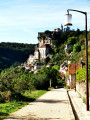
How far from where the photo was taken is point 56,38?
171125mm

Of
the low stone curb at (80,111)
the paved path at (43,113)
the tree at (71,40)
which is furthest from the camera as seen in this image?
the tree at (71,40)

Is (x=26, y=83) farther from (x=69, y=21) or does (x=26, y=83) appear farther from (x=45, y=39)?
(x=45, y=39)

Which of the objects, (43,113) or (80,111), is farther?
(80,111)

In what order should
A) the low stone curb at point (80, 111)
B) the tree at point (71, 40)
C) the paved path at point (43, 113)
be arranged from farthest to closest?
the tree at point (71, 40), the low stone curb at point (80, 111), the paved path at point (43, 113)

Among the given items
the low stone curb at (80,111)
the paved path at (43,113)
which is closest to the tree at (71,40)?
the low stone curb at (80,111)

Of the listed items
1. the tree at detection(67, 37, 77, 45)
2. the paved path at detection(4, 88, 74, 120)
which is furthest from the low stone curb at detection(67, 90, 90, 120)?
the tree at detection(67, 37, 77, 45)

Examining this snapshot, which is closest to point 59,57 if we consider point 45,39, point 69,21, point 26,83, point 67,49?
point 67,49

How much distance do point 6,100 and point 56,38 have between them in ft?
504

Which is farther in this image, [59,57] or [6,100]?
[59,57]

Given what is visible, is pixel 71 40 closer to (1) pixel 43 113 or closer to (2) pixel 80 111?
(2) pixel 80 111

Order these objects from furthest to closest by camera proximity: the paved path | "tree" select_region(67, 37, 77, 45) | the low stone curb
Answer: "tree" select_region(67, 37, 77, 45) → the low stone curb → the paved path

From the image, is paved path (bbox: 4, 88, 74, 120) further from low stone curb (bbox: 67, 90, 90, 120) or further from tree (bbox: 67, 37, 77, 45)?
tree (bbox: 67, 37, 77, 45)

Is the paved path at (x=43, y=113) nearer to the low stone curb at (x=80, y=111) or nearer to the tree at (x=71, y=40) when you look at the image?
the low stone curb at (x=80, y=111)

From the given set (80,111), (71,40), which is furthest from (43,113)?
(71,40)
